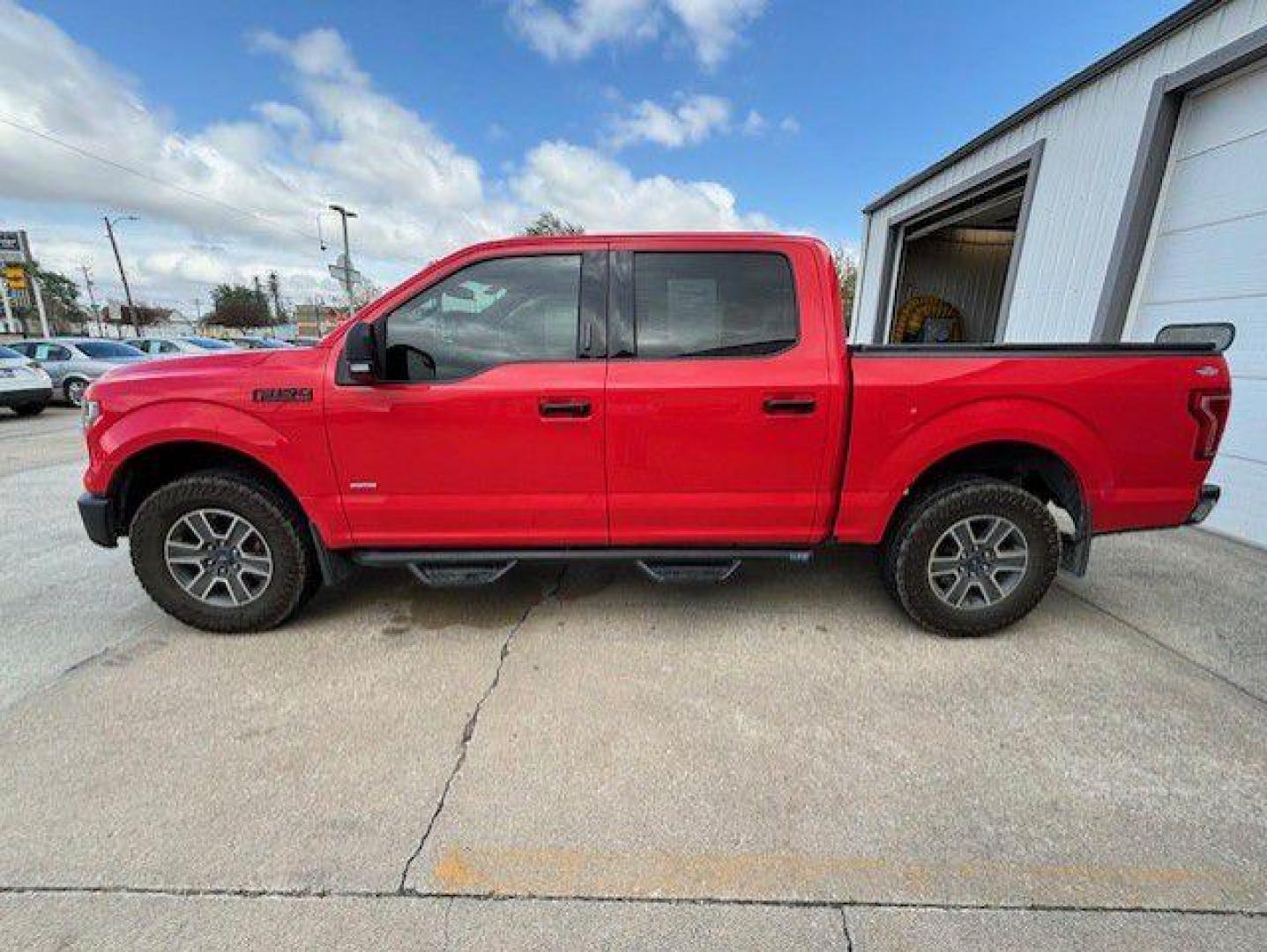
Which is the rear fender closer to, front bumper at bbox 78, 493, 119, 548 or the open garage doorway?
front bumper at bbox 78, 493, 119, 548

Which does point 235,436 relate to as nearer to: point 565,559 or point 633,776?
point 565,559

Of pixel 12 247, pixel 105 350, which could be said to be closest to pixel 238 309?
pixel 12 247

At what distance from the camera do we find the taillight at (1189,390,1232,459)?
283cm

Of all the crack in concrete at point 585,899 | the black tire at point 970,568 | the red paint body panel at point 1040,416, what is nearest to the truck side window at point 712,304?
the red paint body panel at point 1040,416

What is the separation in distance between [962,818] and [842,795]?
39 centimetres

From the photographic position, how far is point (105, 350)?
13547 millimetres

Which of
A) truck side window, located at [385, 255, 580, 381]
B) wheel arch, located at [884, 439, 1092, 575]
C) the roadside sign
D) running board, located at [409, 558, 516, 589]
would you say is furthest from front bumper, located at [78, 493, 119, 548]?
the roadside sign

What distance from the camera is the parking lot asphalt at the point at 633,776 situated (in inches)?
65.4

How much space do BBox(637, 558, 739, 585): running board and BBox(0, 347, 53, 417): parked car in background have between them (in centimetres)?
1376

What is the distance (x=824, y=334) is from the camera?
284 cm

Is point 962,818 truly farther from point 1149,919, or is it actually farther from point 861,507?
point 861,507

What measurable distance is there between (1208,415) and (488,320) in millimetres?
3529

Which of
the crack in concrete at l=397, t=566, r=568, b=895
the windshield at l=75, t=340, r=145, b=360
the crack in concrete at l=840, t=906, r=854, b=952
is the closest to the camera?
the crack in concrete at l=840, t=906, r=854, b=952

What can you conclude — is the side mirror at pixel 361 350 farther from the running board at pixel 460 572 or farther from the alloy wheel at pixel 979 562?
the alloy wheel at pixel 979 562
